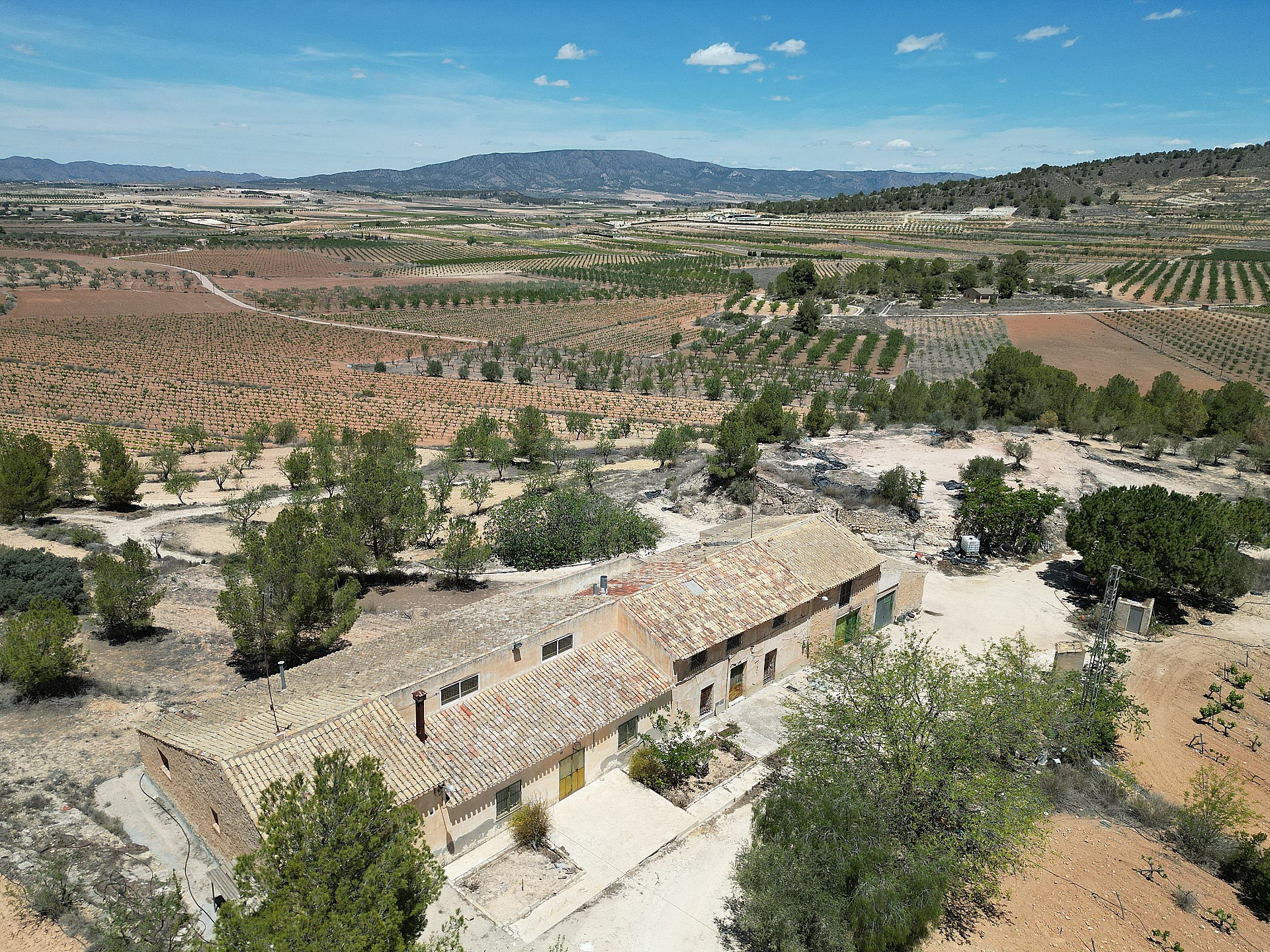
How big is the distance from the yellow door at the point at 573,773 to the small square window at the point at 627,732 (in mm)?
1116

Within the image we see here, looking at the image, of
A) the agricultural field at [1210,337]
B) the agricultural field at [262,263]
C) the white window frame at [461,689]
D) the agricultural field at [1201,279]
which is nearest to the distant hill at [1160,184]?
the agricultural field at [1201,279]

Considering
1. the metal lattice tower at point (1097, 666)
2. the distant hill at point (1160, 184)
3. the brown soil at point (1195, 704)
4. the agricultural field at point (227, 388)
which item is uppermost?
the distant hill at point (1160, 184)

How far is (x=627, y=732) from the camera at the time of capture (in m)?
19.2

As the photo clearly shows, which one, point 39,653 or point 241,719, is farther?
point 39,653

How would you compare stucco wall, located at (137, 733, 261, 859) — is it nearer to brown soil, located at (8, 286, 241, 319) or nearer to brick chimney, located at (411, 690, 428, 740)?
brick chimney, located at (411, 690, 428, 740)

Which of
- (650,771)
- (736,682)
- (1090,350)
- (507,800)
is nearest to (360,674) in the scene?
(507,800)

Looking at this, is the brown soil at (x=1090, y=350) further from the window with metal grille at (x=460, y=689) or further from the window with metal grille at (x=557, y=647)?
the window with metal grille at (x=460, y=689)

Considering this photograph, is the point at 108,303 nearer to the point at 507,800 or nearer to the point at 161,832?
the point at 161,832

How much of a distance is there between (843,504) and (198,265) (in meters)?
147

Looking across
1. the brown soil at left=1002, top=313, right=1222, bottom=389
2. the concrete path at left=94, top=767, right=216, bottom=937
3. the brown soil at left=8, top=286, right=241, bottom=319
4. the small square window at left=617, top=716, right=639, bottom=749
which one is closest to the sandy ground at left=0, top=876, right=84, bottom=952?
the concrete path at left=94, top=767, right=216, bottom=937

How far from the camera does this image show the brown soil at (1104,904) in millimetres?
14133

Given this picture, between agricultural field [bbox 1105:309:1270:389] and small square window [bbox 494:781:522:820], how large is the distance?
71135 millimetres

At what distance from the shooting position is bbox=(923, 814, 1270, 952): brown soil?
46.4 ft

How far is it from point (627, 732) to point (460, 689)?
14.1 ft
